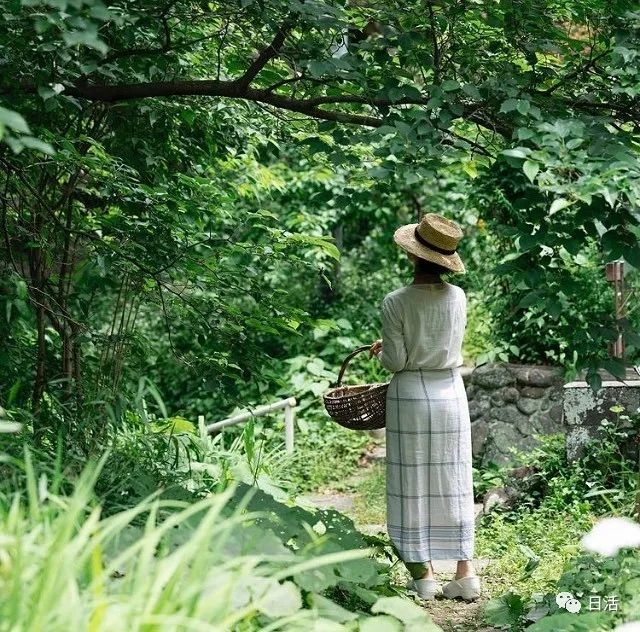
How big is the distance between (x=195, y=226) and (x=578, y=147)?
83.9 inches

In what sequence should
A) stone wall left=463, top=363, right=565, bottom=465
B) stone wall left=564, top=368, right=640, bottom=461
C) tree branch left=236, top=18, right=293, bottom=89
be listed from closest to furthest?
tree branch left=236, top=18, right=293, bottom=89 → stone wall left=564, top=368, right=640, bottom=461 → stone wall left=463, top=363, right=565, bottom=465

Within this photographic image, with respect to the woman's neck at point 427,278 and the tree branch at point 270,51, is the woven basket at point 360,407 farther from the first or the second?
the tree branch at point 270,51

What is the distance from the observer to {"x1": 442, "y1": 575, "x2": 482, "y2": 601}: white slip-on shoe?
4512 mm

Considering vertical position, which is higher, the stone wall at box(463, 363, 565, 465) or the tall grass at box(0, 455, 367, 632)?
the tall grass at box(0, 455, 367, 632)

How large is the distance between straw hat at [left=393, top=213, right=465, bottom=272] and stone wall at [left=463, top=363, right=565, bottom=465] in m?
2.98

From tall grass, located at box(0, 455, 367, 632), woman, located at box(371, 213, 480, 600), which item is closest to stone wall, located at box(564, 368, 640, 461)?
woman, located at box(371, 213, 480, 600)

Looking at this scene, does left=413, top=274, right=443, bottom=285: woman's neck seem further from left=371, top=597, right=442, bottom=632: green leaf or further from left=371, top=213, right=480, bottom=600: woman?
left=371, top=597, right=442, bottom=632: green leaf

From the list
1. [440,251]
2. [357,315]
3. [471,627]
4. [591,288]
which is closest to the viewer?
[471,627]

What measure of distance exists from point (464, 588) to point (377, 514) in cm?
224

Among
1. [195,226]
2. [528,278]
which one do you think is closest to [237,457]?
[195,226]

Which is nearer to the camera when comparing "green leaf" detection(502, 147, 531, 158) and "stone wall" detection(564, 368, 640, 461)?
"green leaf" detection(502, 147, 531, 158)

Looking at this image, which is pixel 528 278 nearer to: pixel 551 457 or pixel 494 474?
pixel 551 457

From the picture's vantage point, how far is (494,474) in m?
6.83

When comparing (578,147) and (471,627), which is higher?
(578,147)
